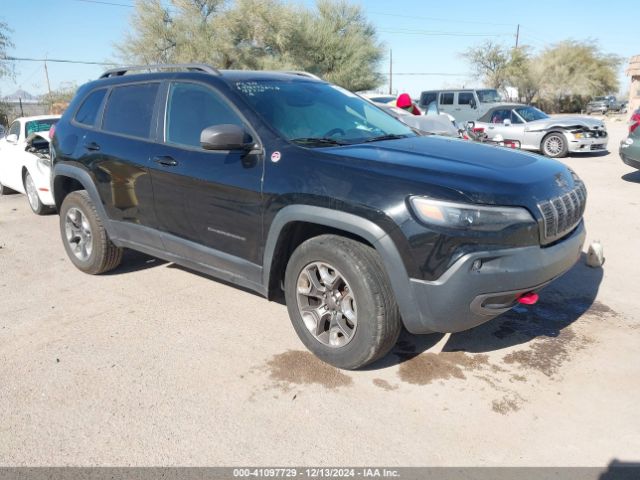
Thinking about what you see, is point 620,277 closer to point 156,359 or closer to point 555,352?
point 555,352

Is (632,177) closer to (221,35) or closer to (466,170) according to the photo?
(466,170)

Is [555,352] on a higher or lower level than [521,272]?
lower

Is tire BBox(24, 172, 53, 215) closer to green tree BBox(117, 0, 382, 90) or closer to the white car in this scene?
the white car

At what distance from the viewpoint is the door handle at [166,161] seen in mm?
4031

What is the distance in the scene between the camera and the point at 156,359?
143 inches

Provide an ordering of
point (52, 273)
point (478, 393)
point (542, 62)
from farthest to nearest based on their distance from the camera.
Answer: point (542, 62)
point (52, 273)
point (478, 393)

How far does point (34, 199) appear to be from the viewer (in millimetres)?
8117

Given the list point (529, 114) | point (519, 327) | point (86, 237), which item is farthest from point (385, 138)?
point (529, 114)

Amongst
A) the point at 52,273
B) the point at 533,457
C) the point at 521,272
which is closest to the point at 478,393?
the point at 533,457

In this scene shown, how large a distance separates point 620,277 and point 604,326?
1.27 meters

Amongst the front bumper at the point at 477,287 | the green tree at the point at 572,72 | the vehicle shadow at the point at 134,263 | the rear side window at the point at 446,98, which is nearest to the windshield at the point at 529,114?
the rear side window at the point at 446,98

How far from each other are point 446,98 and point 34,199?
14.8m

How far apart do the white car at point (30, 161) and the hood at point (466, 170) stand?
536 centimetres

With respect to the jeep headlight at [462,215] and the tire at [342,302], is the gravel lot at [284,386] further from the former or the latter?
the jeep headlight at [462,215]
